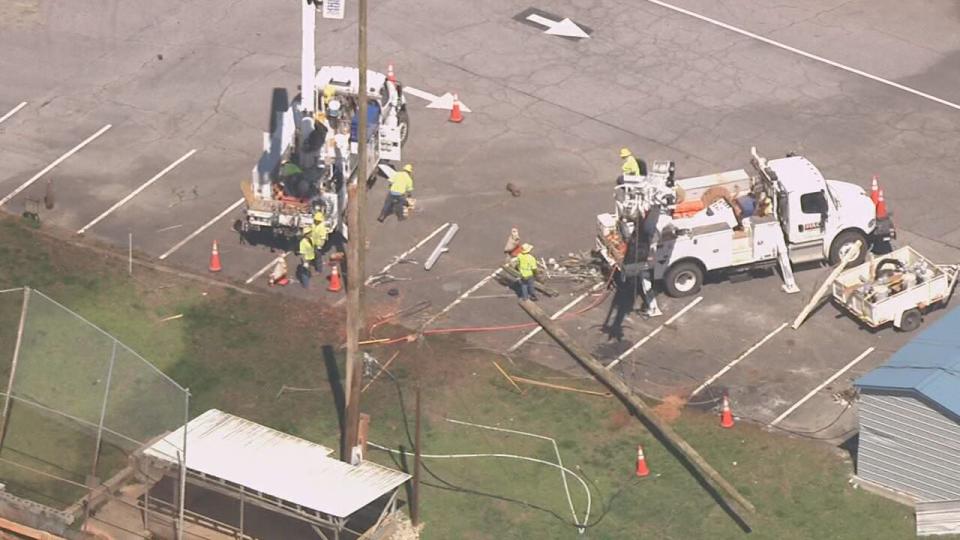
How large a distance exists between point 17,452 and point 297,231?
394 inches

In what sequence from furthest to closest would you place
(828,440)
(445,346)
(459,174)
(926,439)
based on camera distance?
1. (459,174)
2. (445,346)
3. (828,440)
4. (926,439)

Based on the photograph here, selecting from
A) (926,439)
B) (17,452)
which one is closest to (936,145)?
(926,439)

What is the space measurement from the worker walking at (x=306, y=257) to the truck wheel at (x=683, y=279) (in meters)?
7.84

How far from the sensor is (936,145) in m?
51.2

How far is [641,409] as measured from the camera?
134ft

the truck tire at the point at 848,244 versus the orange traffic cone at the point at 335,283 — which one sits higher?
the truck tire at the point at 848,244

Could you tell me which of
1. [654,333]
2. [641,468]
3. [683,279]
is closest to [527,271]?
[654,333]

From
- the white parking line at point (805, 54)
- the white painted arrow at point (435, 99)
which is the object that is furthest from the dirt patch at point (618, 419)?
the white parking line at point (805, 54)

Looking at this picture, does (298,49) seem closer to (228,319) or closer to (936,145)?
(228,319)

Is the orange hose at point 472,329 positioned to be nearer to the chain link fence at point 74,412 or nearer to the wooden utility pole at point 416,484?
the wooden utility pole at point 416,484

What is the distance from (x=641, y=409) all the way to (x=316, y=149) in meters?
11.2

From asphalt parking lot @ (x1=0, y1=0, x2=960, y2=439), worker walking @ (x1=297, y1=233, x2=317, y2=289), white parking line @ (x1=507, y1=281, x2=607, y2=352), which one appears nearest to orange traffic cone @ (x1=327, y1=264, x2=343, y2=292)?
asphalt parking lot @ (x1=0, y1=0, x2=960, y2=439)

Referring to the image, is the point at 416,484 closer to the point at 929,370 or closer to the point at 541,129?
the point at 929,370

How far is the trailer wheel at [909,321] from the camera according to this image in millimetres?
43656
